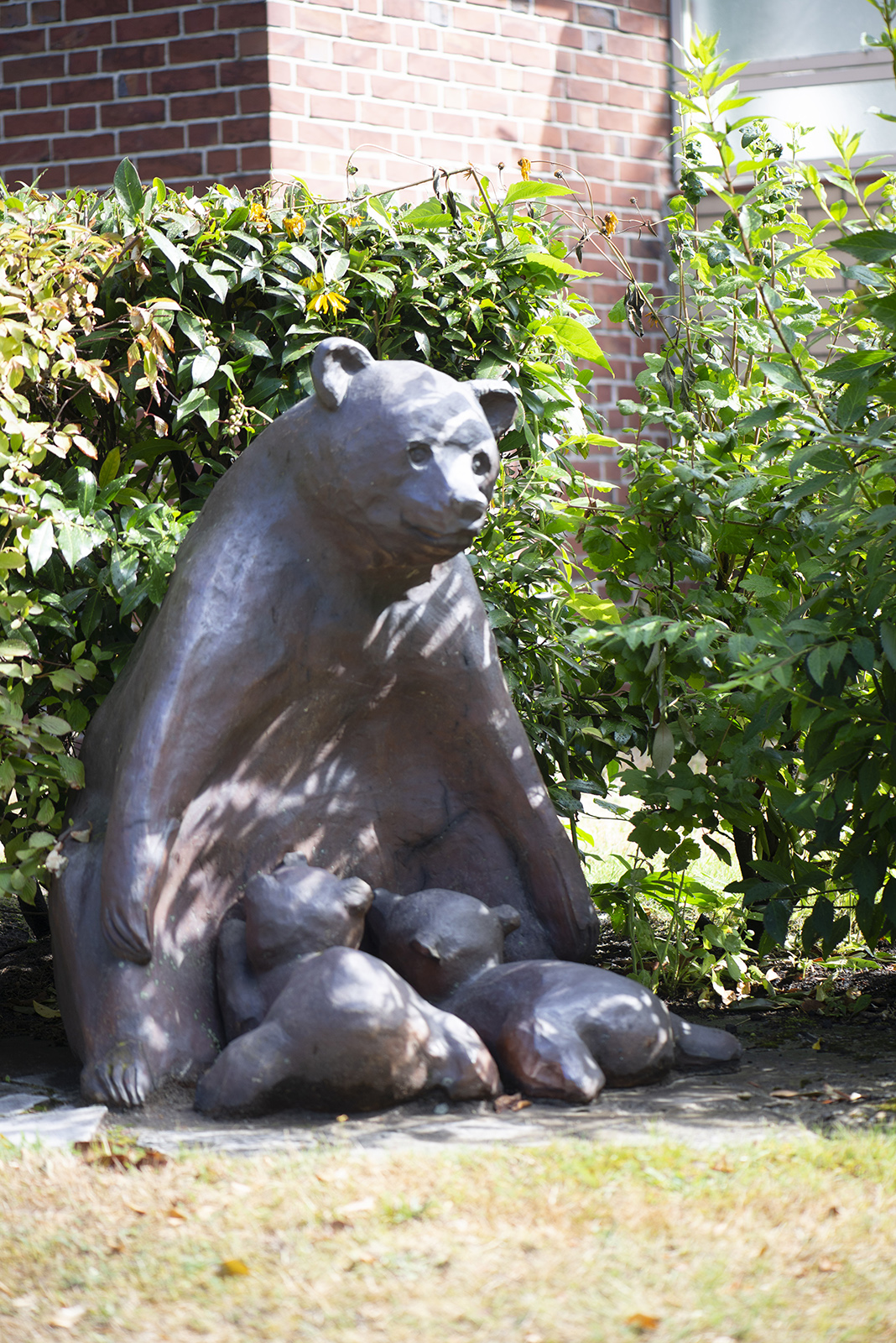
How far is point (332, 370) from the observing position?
335cm

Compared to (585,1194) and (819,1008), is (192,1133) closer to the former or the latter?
(585,1194)

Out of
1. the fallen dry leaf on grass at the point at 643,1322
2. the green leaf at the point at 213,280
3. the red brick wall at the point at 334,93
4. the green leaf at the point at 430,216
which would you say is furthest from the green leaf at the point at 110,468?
the red brick wall at the point at 334,93

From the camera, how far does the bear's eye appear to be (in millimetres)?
3256

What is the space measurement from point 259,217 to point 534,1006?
2.43 meters

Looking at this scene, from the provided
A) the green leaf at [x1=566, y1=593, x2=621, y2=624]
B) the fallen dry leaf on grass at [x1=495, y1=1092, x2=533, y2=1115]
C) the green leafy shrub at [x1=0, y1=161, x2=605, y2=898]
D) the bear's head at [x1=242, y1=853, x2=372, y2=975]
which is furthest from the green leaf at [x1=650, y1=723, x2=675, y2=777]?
the fallen dry leaf on grass at [x1=495, y1=1092, x2=533, y2=1115]

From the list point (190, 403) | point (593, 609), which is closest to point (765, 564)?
point (593, 609)

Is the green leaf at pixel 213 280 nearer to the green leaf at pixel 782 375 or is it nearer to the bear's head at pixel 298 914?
the green leaf at pixel 782 375

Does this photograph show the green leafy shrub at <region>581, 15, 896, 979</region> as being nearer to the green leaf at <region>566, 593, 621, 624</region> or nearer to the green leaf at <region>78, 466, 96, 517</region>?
the green leaf at <region>566, 593, 621, 624</region>

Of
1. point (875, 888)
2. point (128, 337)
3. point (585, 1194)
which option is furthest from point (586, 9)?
point (585, 1194)

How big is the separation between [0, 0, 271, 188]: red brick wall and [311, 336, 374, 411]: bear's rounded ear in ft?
10.9

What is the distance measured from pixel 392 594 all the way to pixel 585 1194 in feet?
5.25

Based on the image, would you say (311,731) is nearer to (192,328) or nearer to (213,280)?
(192,328)

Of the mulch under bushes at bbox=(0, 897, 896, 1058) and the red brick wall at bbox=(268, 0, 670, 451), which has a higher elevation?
the red brick wall at bbox=(268, 0, 670, 451)

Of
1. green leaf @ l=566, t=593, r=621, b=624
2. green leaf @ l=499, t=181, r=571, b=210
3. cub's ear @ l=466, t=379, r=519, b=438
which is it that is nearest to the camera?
cub's ear @ l=466, t=379, r=519, b=438
